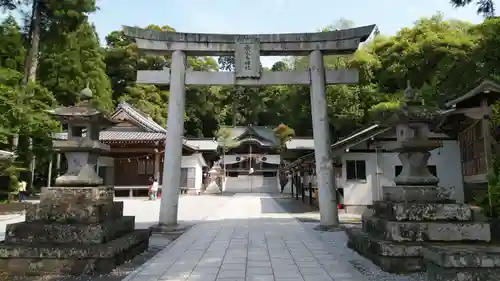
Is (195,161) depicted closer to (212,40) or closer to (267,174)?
(267,174)

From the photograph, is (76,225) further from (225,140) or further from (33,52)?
(225,140)

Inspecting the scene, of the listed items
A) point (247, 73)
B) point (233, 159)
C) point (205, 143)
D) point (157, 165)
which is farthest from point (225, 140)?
→ point (247, 73)

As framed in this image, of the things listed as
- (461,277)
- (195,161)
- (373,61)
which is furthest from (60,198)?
(373,61)

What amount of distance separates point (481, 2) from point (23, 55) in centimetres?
2467

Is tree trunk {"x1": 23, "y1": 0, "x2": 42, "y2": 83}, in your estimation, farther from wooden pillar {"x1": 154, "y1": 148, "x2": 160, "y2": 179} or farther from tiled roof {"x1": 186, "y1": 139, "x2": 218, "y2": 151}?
tiled roof {"x1": 186, "y1": 139, "x2": 218, "y2": 151}

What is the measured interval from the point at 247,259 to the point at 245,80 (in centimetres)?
593

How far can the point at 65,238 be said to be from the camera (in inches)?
245

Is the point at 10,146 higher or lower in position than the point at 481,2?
lower

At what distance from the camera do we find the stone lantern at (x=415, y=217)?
586cm

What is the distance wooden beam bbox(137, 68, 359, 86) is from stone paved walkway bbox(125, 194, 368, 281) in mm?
4516

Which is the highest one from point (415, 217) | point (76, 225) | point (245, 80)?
point (245, 80)

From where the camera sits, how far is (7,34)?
73.3 feet

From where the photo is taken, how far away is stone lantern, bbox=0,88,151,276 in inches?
236

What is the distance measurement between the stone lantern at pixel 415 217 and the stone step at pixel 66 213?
4887 mm
